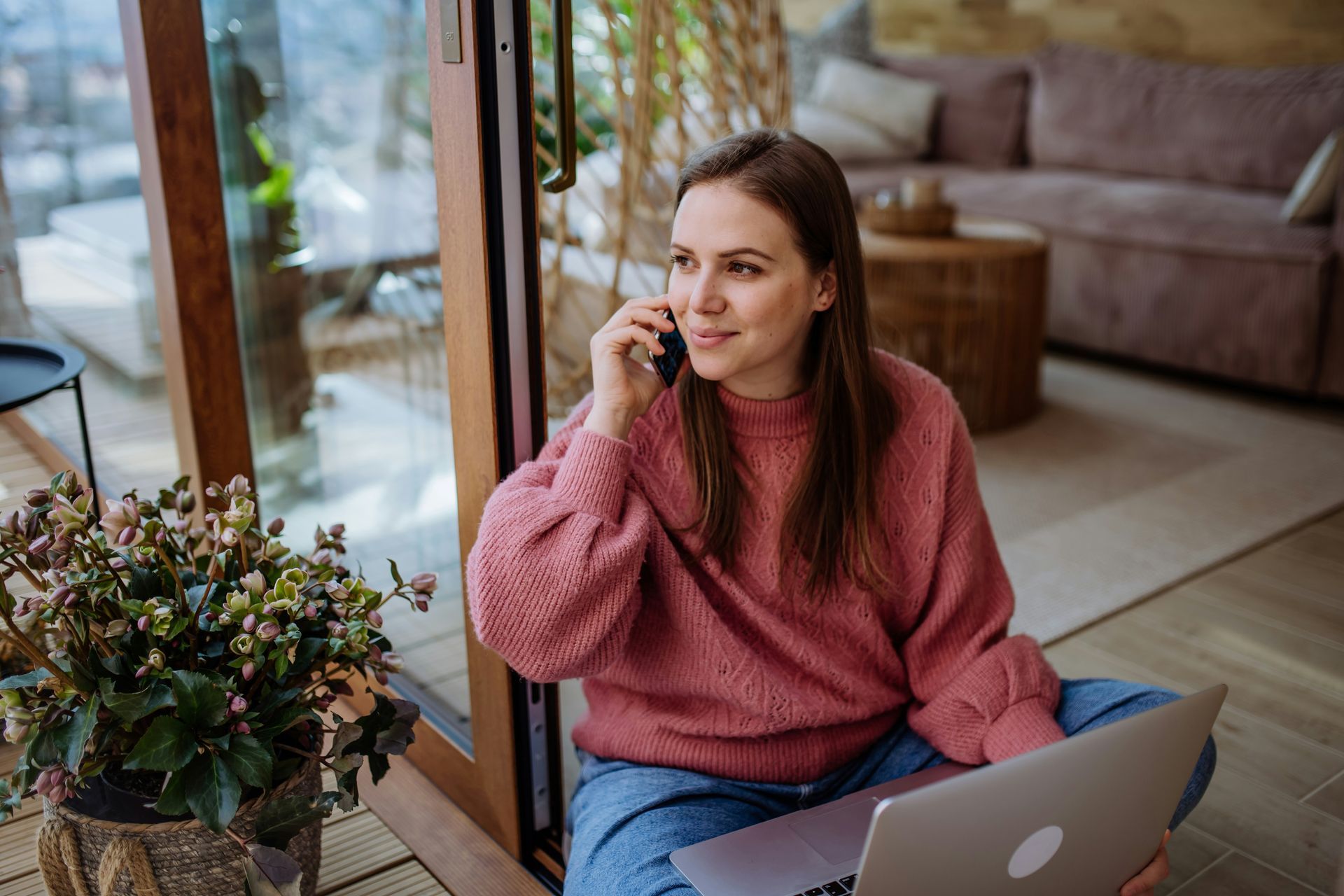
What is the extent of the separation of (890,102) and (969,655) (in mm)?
3814

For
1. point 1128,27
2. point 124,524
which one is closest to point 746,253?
point 124,524

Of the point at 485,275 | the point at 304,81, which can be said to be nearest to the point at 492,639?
the point at 485,275

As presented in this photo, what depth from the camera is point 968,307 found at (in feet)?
10.1

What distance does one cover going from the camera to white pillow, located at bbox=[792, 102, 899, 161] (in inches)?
182

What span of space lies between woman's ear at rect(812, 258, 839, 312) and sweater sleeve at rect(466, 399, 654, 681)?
0.81 feet

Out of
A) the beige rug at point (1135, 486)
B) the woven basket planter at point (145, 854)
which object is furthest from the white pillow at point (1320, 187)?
the woven basket planter at point (145, 854)

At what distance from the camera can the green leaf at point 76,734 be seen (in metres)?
1.10

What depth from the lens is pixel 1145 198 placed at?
370 cm

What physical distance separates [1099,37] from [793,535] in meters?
4.03

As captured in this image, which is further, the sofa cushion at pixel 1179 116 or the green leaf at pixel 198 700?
the sofa cushion at pixel 1179 116

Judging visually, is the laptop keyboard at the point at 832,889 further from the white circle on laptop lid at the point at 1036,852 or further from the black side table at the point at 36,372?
the black side table at the point at 36,372

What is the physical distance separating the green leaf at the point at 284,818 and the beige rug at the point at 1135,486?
1.37m

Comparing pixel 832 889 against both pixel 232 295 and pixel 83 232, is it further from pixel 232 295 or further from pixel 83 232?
pixel 83 232

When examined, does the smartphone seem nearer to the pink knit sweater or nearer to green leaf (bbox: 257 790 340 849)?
the pink knit sweater
